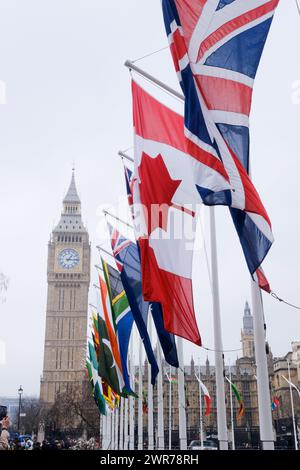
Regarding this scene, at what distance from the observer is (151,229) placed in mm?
12820

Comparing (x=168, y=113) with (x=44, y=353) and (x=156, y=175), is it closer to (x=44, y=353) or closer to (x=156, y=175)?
(x=156, y=175)

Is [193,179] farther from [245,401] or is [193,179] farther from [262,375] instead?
[245,401]

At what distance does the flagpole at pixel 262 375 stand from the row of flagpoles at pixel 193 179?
0.02 m

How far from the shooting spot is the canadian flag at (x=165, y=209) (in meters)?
12.5

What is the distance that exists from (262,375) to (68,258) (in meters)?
135

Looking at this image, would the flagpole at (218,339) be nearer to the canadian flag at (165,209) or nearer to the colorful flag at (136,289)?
the canadian flag at (165,209)

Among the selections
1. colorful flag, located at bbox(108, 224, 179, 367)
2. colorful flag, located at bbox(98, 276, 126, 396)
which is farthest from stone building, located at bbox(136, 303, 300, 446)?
colorful flag, located at bbox(108, 224, 179, 367)

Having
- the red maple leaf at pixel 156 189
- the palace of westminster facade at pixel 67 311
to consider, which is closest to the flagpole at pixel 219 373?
the red maple leaf at pixel 156 189

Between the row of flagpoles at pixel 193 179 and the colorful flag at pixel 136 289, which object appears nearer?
the row of flagpoles at pixel 193 179

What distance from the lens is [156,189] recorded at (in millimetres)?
12781

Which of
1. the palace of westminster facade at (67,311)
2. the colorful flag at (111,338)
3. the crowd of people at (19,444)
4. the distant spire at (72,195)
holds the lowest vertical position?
the crowd of people at (19,444)

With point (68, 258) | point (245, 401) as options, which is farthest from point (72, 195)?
point (245, 401)

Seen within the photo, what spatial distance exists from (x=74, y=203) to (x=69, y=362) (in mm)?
43223
